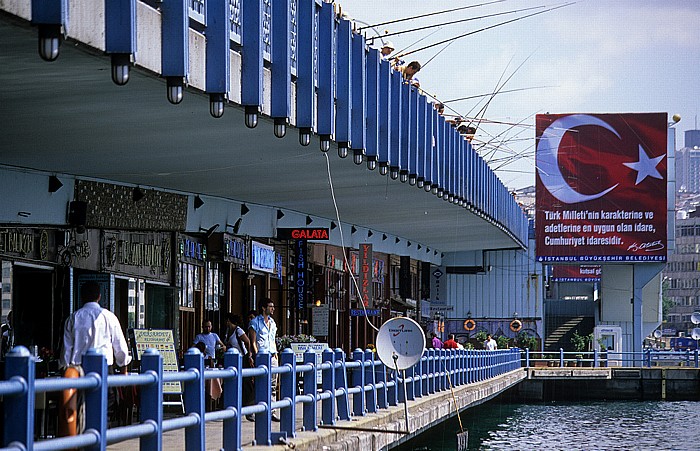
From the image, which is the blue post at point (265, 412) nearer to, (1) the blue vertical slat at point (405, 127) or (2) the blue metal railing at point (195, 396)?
(2) the blue metal railing at point (195, 396)

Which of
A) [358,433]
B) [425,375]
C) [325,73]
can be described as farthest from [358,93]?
[358,433]

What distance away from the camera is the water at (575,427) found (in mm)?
33312

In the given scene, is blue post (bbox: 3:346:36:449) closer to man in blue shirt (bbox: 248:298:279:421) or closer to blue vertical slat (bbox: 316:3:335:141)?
man in blue shirt (bbox: 248:298:279:421)

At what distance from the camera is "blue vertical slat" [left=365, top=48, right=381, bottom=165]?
85.3 ft

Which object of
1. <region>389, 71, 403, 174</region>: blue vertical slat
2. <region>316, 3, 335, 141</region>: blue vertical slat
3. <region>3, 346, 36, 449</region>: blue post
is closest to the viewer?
<region>3, 346, 36, 449</region>: blue post

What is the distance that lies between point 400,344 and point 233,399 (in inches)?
315

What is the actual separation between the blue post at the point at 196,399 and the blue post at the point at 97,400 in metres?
2.08

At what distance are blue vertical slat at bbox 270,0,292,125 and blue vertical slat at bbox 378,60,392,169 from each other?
23.3ft

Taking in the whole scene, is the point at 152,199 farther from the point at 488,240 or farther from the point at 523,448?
the point at 488,240

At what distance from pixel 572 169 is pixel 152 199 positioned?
101 ft

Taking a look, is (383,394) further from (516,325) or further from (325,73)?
(516,325)

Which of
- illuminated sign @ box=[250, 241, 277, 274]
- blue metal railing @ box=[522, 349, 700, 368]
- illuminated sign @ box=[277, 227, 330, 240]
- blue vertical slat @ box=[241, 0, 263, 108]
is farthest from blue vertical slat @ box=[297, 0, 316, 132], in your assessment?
blue metal railing @ box=[522, 349, 700, 368]

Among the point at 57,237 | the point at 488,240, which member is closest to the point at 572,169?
the point at 488,240

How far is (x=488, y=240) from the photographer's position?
5900cm
